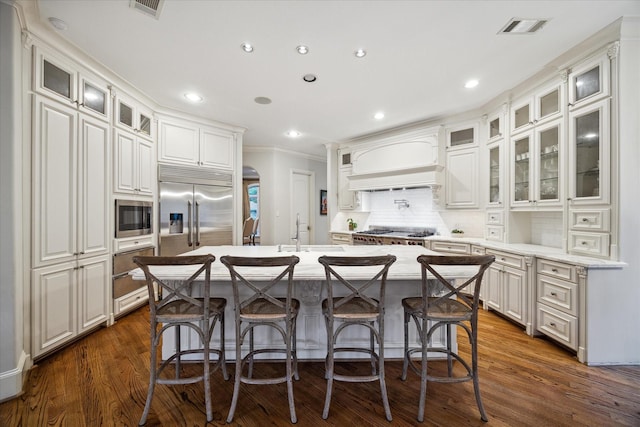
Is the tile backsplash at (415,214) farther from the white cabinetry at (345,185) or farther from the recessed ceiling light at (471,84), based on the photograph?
the recessed ceiling light at (471,84)

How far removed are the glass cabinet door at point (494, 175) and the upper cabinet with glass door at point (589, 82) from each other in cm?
112

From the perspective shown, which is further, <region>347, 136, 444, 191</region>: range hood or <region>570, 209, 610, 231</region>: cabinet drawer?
<region>347, 136, 444, 191</region>: range hood

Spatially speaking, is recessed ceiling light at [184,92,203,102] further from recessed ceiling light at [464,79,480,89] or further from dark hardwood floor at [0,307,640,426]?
recessed ceiling light at [464,79,480,89]

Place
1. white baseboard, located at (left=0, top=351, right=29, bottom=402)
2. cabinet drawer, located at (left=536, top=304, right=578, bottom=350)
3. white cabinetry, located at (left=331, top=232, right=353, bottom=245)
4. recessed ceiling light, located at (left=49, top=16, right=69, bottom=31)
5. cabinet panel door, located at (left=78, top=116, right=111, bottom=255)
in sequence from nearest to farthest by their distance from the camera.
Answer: white baseboard, located at (left=0, top=351, right=29, bottom=402)
recessed ceiling light, located at (left=49, top=16, right=69, bottom=31)
cabinet drawer, located at (left=536, top=304, right=578, bottom=350)
cabinet panel door, located at (left=78, top=116, right=111, bottom=255)
white cabinetry, located at (left=331, top=232, right=353, bottom=245)

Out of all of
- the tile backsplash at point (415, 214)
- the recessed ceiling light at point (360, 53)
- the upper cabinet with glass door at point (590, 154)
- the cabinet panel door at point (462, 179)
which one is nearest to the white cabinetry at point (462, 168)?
the cabinet panel door at point (462, 179)

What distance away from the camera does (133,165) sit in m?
3.45

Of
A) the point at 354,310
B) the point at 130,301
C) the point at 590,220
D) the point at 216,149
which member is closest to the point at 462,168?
the point at 590,220

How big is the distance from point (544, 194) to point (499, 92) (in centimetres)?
144

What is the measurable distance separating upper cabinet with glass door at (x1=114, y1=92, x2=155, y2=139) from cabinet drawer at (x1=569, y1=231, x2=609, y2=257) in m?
4.98

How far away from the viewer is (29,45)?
2254 millimetres

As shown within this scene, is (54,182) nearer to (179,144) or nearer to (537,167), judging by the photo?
(179,144)

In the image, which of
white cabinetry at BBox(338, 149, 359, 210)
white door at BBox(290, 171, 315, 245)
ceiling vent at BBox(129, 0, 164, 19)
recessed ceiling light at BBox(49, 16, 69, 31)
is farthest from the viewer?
white door at BBox(290, 171, 315, 245)

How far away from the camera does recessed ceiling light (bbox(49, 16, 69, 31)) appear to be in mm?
2192

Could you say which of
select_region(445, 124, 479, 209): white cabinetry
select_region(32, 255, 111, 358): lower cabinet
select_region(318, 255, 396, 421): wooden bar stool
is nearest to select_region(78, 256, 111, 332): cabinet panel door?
select_region(32, 255, 111, 358): lower cabinet
